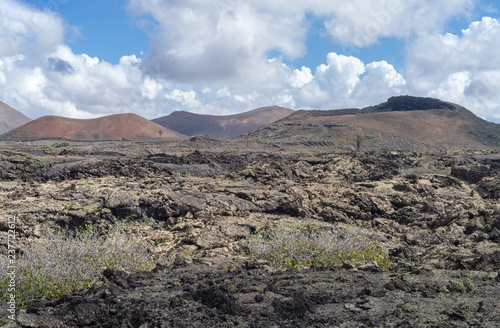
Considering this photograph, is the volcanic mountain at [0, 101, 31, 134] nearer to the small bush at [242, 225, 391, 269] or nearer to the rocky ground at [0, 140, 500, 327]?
the rocky ground at [0, 140, 500, 327]

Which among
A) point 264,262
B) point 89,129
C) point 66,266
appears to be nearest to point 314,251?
point 264,262

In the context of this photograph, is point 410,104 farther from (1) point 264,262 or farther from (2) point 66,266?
(2) point 66,266

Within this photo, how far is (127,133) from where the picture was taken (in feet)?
292

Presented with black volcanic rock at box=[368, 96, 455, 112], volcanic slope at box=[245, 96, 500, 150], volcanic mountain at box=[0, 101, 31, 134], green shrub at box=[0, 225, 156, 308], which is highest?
volcanic mountain at box=[0, 101, 31, 134]

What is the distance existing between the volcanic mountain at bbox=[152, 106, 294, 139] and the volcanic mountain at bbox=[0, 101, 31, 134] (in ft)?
242

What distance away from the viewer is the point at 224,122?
13700 cm

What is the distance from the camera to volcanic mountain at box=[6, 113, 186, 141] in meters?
81.3

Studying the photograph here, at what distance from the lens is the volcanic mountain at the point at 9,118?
170250 millimetres

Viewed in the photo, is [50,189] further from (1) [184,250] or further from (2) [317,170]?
(2) [317,170]

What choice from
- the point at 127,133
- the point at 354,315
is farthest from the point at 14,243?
the point at 127,133

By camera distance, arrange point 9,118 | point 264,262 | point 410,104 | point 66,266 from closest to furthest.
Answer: point 66,266
point 264,262
point 410,104
point 9,118

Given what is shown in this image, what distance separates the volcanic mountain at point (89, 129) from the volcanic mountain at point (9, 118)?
9749 cm

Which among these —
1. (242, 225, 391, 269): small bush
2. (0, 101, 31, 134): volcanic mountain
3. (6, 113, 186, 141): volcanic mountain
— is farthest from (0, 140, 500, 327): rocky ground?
(0, 101, 31, 134): volcanic mountain

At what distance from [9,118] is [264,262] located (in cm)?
20579
